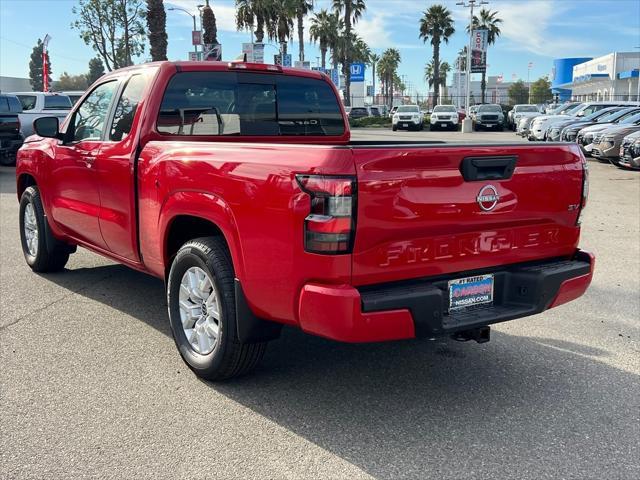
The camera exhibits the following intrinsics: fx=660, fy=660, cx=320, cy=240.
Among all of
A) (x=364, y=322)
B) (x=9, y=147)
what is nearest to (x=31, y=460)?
(x=364, y=322)

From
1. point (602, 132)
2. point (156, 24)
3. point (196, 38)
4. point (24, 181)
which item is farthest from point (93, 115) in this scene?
point (196, 38)

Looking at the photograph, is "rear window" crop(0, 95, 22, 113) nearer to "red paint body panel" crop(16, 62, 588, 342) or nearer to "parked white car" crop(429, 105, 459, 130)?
"red paint body panel" crop(16, 62, 588, 342)

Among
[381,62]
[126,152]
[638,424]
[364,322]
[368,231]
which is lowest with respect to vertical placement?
[638,424]

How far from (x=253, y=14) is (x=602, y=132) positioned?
1547 inches

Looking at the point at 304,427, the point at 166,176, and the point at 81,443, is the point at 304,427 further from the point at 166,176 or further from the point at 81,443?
the point at 166,176

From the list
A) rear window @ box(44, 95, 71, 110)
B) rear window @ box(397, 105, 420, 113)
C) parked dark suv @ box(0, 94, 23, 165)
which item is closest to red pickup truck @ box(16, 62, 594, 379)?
parked dark suv @ box(0, 94, 23, 165)

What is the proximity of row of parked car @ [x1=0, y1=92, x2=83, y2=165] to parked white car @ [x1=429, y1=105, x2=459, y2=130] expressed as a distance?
2477 centimetres

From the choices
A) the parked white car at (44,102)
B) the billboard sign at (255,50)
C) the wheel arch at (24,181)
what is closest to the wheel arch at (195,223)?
the wheel arch at (24,181)

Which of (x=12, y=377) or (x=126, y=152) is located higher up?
(x=126, y=152)

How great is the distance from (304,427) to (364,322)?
2.47 feet

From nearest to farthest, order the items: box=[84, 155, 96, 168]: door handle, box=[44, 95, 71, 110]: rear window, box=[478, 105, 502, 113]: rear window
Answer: box=[84, 155, 96, 168]: door handle, box=[44, 95, 71, 110]: rear window, box=[478, 105, 502, 113]: rear window

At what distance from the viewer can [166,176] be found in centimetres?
414

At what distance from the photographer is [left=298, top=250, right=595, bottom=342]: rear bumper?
3.14 m

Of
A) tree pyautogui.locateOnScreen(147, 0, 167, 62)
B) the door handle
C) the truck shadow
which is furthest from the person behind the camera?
tree pyautogui.locateOnScreen(147, 0, 167, 62)
